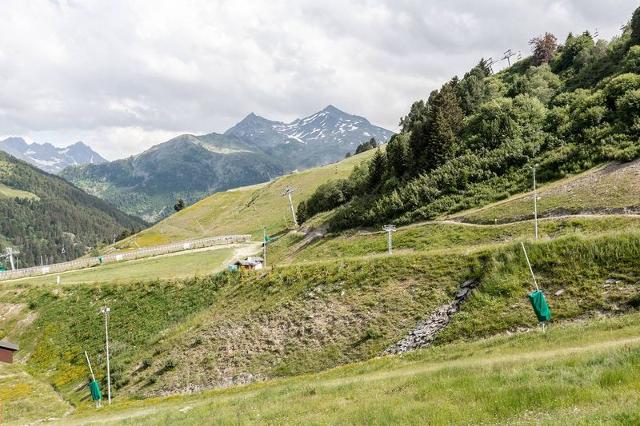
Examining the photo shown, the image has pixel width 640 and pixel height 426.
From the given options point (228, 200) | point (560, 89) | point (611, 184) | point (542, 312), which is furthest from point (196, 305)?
point (228, 200)

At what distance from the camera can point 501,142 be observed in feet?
246

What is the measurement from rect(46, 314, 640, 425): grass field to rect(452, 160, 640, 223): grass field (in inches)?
1124

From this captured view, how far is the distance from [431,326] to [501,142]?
48.5 metres

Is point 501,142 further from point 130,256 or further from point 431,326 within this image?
point 130,256

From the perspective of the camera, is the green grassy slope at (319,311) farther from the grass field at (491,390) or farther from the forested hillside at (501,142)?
the forested hillside at (501,142)

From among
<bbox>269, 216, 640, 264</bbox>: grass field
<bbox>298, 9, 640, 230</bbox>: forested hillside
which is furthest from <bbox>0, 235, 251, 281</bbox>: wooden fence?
<bbox>298, 9, 640, 230</bbox>: forested hillside

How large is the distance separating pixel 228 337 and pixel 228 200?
151 meters

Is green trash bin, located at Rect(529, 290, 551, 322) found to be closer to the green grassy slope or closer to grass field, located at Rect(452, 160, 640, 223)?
the green grassy slope

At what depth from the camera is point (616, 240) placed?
108ft

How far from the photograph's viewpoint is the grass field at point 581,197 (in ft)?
160

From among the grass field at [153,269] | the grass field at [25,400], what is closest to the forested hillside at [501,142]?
the grass field at [153,269]

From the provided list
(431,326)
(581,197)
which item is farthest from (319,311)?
(581,197)

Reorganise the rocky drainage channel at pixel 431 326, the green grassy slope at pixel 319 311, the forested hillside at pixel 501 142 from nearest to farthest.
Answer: the green grassy slope at pixel 319 311 → the rocky drainage channel at pixel 431 326 → the forested hillside at pixel 501 142

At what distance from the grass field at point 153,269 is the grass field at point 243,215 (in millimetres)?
20823
